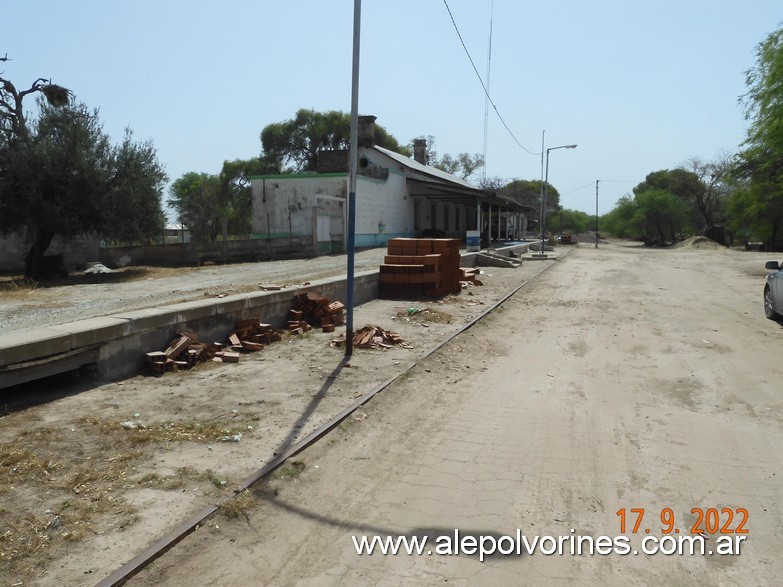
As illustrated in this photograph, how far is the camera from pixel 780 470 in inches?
176

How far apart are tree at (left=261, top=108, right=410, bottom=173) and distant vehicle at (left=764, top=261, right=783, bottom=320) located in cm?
4573

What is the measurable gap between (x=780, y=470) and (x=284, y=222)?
2778 cm

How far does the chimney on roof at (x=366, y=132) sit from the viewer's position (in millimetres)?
37625

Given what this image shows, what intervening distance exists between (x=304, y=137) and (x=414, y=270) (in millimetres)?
44157

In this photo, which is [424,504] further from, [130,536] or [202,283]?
[202,283]

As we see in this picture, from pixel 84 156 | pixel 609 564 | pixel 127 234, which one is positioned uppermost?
pixel 84 156

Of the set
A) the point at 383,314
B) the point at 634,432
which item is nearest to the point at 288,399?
the point at 634,432

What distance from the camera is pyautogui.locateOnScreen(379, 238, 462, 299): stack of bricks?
1393cm

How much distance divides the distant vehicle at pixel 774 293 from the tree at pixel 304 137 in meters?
45.7

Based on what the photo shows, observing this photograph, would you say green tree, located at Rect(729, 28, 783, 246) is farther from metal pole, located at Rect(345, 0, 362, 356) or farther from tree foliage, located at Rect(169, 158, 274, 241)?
tree foliage, located at Rect(169, 158, 274, 241)

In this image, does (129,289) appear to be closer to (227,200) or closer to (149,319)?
(149,319)

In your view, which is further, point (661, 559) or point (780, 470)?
point (780, 470)

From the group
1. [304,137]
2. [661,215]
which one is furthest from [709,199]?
[304,137]

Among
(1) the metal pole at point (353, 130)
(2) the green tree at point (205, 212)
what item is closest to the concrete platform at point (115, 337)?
(1) the metal pole at point (353, 130)
